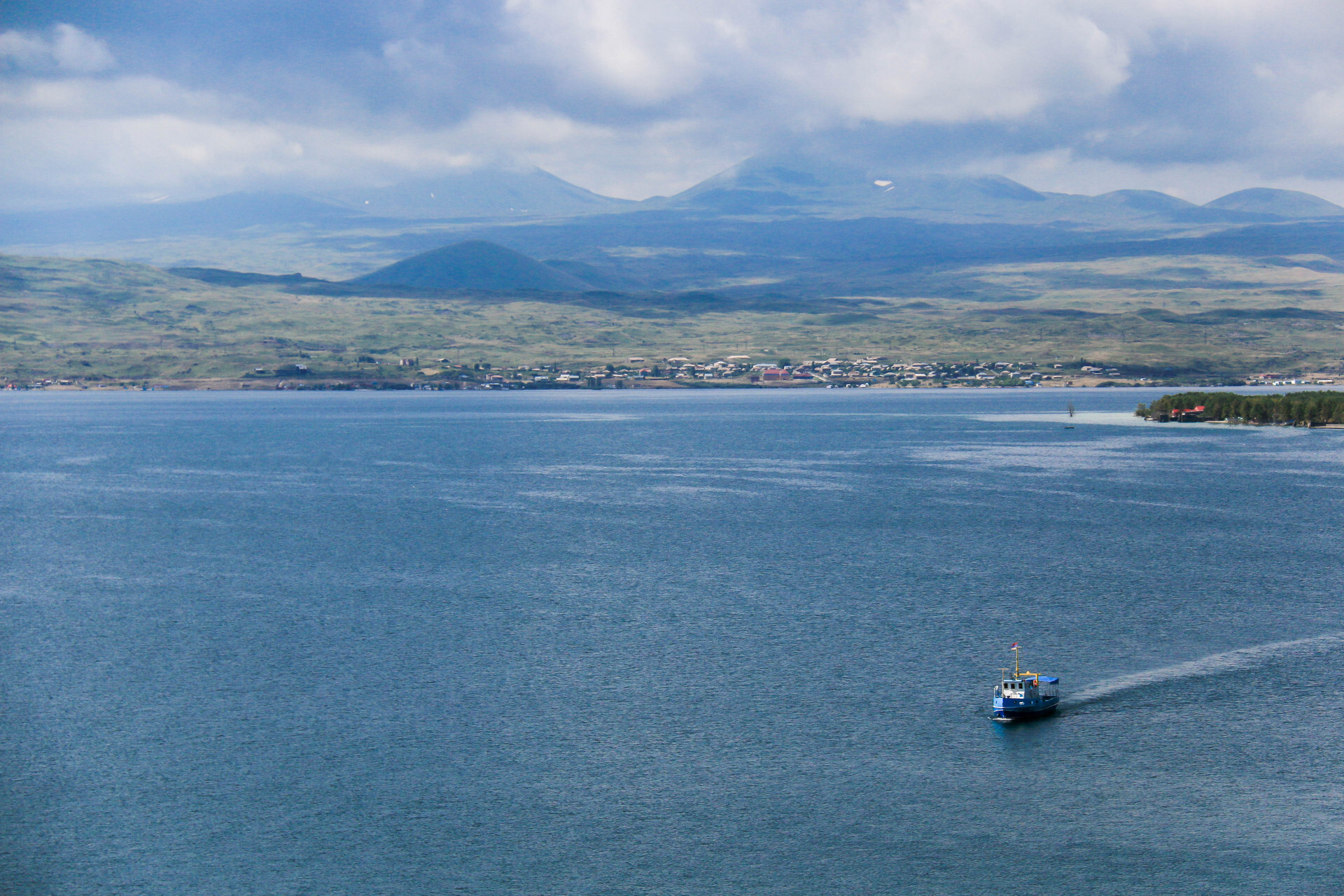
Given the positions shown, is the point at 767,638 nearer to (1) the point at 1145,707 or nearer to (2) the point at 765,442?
(1) the point at 1145,707

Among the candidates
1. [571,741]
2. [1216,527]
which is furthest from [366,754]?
[1216,527]

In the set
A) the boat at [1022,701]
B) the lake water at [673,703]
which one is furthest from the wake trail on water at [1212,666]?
the boat at [1022,701]

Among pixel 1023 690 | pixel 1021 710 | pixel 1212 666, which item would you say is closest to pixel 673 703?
pixel 1021 710

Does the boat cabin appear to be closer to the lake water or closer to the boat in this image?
the boat

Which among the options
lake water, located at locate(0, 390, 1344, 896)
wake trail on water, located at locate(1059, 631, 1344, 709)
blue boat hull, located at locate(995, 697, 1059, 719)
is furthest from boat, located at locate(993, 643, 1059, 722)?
wake trail on water, located at locate(1059, 631, 1344, 709)

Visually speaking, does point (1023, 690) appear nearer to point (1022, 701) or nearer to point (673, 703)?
point (1022, 701)

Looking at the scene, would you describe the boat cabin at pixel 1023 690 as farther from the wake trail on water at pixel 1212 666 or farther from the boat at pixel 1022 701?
the wake trail on water at pixel 1212 666
